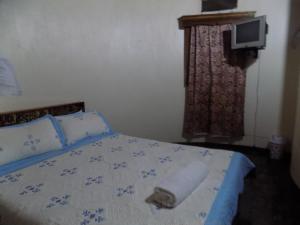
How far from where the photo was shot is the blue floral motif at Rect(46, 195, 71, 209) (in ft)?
3.76

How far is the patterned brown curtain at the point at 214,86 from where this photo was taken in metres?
3.05

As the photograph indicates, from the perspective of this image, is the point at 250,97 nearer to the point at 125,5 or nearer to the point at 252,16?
the point at 252,16

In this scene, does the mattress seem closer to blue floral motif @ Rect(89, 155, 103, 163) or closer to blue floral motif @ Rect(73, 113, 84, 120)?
blue floral motif @ Rect(89, 155, 103, 163)

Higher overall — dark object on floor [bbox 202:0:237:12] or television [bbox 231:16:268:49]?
dark object on floor [bbox 202:0:237:12]

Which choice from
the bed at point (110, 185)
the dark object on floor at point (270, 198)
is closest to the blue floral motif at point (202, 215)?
the bed at point (110, 185)

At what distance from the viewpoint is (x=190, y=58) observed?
3.20 metres

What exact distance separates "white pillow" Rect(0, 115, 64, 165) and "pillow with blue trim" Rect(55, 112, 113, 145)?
0.28 ft

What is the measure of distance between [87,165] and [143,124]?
1709 millimetres

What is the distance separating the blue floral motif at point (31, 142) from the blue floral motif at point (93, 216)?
38.5 inches

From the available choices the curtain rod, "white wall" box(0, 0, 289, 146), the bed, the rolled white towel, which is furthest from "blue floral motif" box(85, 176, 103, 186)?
the curtain rod

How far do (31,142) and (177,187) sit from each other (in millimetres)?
1334

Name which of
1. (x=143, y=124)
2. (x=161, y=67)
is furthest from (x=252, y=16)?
(x=143, y=124)

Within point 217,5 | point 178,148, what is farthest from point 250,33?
point 178,148

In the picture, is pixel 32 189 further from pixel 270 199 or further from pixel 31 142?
pixel 270 199
